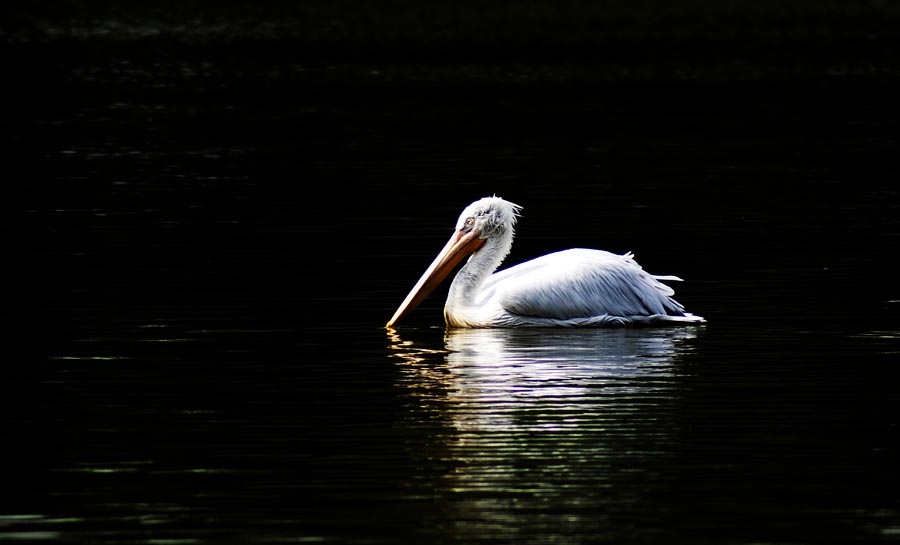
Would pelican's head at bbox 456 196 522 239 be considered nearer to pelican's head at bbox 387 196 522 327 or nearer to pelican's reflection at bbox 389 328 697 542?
pelican's head at bbox 387 196 522 327

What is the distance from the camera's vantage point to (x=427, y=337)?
11375 millimetres

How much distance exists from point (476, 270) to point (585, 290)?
0.83 m

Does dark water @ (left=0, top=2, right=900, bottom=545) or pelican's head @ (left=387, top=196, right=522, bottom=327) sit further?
pelican's head @ (left=387, top=196, right=522, bottom=327)

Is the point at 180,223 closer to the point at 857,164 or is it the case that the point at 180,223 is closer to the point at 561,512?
the point at 857,164

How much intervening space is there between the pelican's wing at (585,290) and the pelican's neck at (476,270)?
26cm

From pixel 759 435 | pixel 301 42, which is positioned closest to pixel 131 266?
pixel 759 435

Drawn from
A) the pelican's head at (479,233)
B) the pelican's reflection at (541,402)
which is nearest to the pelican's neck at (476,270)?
the pelican's head at (479,233)

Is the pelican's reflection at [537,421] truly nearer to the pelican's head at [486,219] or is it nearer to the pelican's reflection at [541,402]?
the pelican's reflection at [541,402]

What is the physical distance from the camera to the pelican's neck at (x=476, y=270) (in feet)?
38.5

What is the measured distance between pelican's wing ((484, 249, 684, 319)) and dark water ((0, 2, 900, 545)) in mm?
162

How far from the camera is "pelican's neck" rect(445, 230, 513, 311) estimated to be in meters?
11.7

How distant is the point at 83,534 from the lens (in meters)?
6.92

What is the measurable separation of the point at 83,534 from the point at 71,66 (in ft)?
111

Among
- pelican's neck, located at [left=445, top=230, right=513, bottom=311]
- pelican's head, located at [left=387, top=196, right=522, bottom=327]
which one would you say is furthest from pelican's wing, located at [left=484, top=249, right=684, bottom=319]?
pelican's head, located at [left=387, top=196, right=522, bottom=327]
